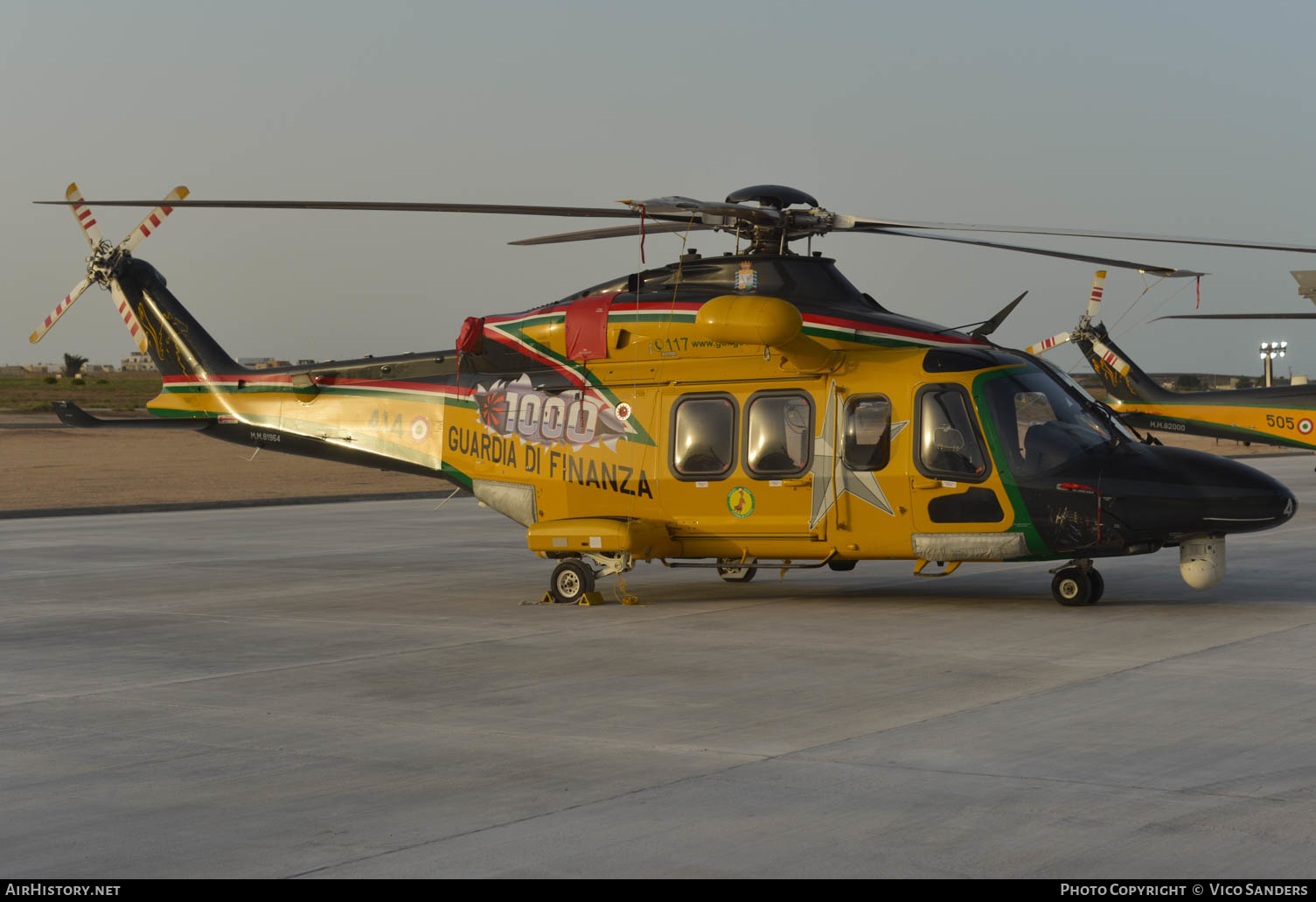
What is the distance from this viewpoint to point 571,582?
549 inches

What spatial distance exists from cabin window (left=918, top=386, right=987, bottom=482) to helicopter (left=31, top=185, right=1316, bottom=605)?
0.02 meters

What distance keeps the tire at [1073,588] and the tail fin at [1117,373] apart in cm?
2254

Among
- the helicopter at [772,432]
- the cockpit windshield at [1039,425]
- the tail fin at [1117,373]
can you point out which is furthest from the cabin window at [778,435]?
the tail fin at [1117,373]

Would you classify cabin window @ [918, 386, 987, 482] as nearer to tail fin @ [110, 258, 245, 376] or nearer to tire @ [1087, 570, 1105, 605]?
tire @ [1087, 570, 1105, 605]

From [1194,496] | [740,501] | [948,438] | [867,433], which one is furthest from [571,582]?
[1194,496]

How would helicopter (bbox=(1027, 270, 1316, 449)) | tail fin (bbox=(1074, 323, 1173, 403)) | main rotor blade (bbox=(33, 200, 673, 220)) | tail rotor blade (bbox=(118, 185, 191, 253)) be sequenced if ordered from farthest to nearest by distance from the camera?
1. tail fin (bbox=(1074, 323, 1173, 403))
2. helicopter (bbox=(1027, 270, 1316, 449))
3. tail rotor blade (bbox=(118, 185, 191, 253))
4. main rotor blade (bbox=(33, 200, 673, 220))

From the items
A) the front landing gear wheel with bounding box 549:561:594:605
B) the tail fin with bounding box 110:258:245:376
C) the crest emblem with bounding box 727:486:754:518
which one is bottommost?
the front landing gear wheel with bounding box 549:561:594:605

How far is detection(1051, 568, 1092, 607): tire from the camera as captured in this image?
514 inches

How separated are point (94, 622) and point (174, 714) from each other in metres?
4.83

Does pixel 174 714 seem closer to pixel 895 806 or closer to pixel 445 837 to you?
pixel 445 837

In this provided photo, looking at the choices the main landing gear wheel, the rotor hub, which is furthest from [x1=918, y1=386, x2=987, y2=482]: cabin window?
the rotor hub

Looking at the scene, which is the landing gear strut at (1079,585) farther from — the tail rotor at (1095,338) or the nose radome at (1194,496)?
the tail rotor at (1095,338)

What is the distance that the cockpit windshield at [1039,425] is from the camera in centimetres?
1252

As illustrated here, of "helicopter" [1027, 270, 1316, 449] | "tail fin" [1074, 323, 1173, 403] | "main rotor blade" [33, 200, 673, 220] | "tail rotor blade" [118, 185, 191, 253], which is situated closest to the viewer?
"main rotor blade" [33, 200, 673, 220]
